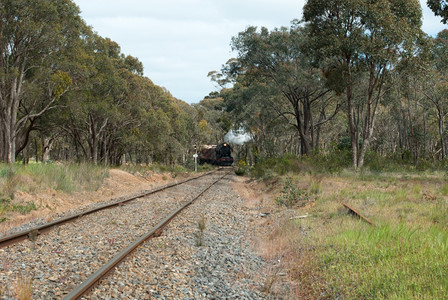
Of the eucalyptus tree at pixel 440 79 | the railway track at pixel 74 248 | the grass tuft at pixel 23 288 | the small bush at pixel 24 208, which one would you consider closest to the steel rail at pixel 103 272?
the railway track at pixel 74 248

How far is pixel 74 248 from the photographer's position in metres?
6.78

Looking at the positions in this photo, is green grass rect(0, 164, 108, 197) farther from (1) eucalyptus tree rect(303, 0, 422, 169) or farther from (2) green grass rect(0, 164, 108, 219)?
(1) eucalyptus tree rect(303, 0, 422, 169)

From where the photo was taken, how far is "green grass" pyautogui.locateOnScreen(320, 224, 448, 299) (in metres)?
4.36

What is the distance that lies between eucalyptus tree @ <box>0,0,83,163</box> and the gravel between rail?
14755 mm

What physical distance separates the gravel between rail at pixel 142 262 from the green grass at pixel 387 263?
1219 mm

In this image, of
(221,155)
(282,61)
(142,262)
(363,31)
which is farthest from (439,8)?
(221,155)

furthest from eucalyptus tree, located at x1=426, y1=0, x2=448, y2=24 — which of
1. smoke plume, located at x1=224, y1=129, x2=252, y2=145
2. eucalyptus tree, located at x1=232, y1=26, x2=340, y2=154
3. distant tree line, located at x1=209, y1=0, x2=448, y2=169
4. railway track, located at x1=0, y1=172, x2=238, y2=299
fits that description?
smoke plume, located at x1=224, y1=129, x2=252, y2=145

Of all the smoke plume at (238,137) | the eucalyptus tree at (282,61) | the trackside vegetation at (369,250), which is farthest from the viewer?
the smoke plume at (238,137)

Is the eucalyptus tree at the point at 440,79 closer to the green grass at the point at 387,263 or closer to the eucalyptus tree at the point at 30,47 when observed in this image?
the eucalyptus tree at the point at 30,47

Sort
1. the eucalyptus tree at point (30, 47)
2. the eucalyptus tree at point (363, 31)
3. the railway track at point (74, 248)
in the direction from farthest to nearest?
1. the eucalyptus tree at point (363, 31)
2. the eucalyptus tree at point (30, 47)
3. the railway track at point (74, 248)

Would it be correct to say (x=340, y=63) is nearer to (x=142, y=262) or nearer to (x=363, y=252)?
(x=363, y=252)

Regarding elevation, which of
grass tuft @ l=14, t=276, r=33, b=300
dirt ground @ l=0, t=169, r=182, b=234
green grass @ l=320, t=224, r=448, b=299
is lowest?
dirt ground @ l=0, t=169, r=182, b=234

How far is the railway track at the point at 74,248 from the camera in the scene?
5121 mm

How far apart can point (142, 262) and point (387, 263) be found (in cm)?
381
